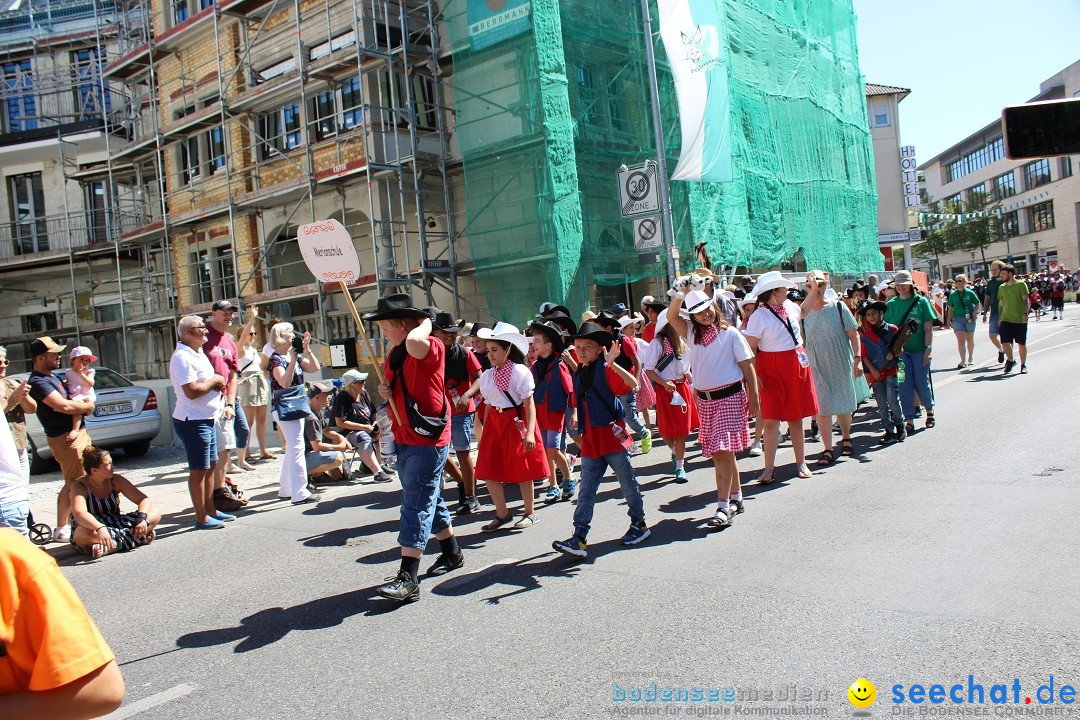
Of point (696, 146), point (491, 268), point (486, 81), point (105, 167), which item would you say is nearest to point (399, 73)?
point (486, 81)

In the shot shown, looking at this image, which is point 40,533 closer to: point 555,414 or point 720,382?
point 555,414

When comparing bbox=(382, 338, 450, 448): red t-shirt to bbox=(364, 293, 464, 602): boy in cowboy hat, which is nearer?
bbox=(364, 293, 464, 602): boy in cowboy hat

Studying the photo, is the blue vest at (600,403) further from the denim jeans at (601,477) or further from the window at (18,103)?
the window at (18,103)

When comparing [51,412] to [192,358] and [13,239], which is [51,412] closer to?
[192,358]

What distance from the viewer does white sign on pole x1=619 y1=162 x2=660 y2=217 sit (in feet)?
52.5

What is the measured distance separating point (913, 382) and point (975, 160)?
251 feet

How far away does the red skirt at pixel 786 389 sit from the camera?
7.90 meters

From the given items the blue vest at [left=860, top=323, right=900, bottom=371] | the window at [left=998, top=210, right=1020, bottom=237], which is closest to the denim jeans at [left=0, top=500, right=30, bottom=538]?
the blue vest at [left=860, top=323, right=900, bottom=371]

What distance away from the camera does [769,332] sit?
26.6ft

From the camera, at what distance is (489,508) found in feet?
26.2

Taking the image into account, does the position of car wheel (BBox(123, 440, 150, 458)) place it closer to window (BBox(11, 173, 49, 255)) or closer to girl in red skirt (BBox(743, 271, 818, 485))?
girl in red skirt (BBox(743, 271, 818, 485))

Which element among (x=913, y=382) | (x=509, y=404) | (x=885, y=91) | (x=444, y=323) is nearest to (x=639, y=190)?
(x=913, y=382)

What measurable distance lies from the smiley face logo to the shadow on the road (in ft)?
8.89

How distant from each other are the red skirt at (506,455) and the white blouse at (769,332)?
2610 mm
